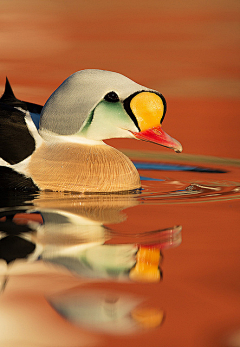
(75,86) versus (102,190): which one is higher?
(75,86)

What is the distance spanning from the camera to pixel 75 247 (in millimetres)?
2014

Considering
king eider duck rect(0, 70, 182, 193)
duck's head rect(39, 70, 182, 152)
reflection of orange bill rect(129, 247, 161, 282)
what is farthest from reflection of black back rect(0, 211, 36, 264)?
duck's head rect(39, 70, 182, 152)

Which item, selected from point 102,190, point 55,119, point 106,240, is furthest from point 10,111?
point 106,240

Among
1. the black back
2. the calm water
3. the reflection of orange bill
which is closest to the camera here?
the calm water

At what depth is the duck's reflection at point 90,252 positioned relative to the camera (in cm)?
149

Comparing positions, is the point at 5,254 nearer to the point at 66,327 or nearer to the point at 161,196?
the point at 66,327

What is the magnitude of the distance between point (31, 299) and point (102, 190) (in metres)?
1.60

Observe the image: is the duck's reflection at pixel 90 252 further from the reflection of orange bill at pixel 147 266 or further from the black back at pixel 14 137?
the black back at pixel 14 137

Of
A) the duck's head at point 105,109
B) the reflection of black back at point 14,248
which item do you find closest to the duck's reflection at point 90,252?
the reflection of black back at point 14,248

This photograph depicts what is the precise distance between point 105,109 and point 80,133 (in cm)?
20

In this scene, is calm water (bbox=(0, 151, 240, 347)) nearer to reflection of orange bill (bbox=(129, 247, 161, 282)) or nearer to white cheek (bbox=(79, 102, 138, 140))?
reflection of orange bill (bbox=(129, 247, 161, 282))

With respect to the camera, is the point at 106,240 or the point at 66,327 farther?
the point at 106,240

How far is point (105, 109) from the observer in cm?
315

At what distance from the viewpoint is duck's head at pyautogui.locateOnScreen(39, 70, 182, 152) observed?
311cm
